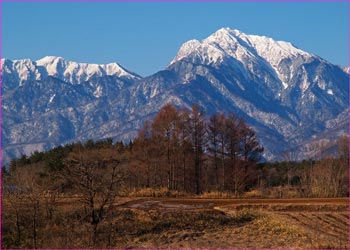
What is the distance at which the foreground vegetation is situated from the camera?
3020 cm

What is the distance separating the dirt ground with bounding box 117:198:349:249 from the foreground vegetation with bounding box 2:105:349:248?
50 cm

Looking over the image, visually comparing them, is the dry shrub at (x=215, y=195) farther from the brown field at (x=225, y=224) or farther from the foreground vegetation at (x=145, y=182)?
the brown field at (x=225, y=224)

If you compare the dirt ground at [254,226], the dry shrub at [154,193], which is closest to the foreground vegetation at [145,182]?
the dry shrub at [154,193]

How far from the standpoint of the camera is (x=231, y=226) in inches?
1277

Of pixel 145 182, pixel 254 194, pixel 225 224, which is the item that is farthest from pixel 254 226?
pixel 145 182

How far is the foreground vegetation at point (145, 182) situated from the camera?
30.2 m

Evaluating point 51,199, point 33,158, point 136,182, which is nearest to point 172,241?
point 51,199

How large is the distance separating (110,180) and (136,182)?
84.5 ft

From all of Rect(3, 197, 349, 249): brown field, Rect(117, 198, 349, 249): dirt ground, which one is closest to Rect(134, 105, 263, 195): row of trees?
Rect(117, 198, 349, 249): dirt ground

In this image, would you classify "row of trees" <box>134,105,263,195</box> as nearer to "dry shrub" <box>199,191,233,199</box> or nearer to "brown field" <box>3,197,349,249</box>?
"dry shrub" <box>199,191,233,199</box>

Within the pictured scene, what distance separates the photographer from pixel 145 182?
54.6 meters

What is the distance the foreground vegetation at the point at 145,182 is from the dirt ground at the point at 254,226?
0.50 m

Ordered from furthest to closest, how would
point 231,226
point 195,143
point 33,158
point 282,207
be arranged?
point 33,158
point 195,143
point 282,207
point 231,226

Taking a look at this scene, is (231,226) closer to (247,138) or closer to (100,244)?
(100,244)
